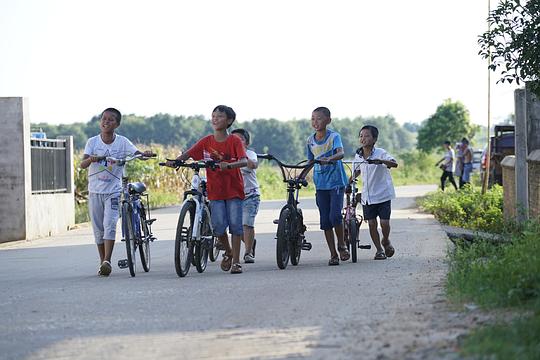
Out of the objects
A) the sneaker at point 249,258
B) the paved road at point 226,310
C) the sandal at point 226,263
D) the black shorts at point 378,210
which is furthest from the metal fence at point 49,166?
the sandal at point 226,263

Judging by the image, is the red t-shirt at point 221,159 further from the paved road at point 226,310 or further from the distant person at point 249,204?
the paved road at point 226,310

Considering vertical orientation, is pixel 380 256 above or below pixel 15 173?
below

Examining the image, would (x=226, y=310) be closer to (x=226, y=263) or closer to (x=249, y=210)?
(x=226, y=263)

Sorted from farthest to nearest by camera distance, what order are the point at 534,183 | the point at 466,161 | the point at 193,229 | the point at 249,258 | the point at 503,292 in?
1. the point at 466,161
2. the point at 534,183
3. the point at 249,258
4. the point at 193,229
5. the point at 503,292

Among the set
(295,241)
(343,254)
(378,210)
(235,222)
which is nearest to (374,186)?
(378,210)

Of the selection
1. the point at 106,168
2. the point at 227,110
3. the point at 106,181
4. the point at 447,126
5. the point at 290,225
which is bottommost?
the point at 290,225

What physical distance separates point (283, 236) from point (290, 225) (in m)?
0.26

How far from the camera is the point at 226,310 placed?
31.9 ft

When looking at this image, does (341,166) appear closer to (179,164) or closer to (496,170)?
(179,164)

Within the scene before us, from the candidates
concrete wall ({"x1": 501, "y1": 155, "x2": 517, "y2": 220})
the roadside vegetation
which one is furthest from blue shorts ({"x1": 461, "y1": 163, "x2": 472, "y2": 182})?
the roadside vegetation

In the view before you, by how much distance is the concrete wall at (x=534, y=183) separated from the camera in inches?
741

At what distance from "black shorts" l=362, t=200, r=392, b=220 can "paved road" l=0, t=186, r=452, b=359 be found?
572 millimetres

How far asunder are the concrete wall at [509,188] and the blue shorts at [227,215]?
379 inches

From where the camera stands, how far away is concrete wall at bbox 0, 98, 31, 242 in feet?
70.7
